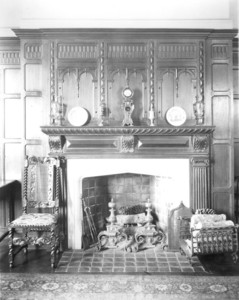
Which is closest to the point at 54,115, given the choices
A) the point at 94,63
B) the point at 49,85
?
the point at 49,85

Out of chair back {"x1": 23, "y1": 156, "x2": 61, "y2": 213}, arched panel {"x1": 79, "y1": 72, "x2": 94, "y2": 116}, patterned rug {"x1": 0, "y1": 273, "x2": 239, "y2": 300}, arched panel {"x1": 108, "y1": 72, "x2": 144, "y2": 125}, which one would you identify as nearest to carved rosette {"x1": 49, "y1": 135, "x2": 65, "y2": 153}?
chair back {"x1": 23, "y1": 156, "x2": 61, "y2": 213}

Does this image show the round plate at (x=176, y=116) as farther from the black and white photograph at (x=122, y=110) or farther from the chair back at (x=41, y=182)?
the chair back at (x=41, y=182)

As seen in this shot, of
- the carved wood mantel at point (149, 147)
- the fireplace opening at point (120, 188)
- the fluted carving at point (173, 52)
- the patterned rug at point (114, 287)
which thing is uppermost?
the fluted carving at point (173, 52)

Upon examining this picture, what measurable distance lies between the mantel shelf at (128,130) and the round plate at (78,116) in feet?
0.73

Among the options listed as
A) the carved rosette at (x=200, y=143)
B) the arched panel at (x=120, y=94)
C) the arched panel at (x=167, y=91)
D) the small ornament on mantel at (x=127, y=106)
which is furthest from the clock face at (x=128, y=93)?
the carved rosette at (x=200, y=143)

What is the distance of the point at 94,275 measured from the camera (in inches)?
140

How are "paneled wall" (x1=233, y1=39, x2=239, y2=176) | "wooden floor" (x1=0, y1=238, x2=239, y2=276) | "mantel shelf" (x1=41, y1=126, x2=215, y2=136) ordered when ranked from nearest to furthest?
"wooden floor" (x1=0, y1=238, x2=239, y2=276), "mantel shelf" (x1=41, y1=126, x2=215, y2=136), "paneled wall" (x1=233, y1=39, x2=239, y2=176)

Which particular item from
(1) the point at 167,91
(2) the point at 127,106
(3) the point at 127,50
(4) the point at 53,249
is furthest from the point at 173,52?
(4) the point at 53,249

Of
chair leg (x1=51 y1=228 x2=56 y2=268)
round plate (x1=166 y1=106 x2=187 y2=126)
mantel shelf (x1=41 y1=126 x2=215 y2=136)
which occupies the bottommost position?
chair leg (x1=51 y1=228 x2=56 y2=268)

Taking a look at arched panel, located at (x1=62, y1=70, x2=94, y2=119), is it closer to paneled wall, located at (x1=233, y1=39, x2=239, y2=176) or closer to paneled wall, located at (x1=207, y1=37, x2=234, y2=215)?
paneled wall, located at (x1=207, y1=37, x2=234, y2=215)

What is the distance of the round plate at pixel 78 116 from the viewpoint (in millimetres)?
4430

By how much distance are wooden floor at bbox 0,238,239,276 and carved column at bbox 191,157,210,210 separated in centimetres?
77

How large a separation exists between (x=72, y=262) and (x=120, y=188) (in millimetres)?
1506

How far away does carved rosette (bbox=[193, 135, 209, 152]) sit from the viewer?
4344mm
